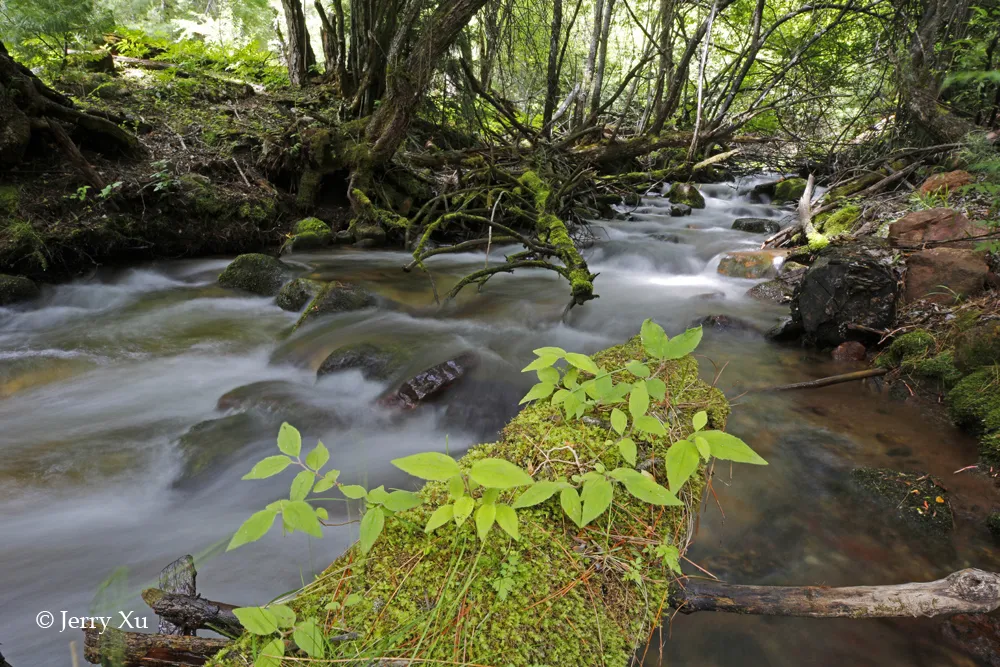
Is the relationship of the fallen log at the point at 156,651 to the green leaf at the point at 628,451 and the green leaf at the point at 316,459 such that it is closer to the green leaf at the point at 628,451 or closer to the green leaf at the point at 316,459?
the green leaf at the point at 316,459

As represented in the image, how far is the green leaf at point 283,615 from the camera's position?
1.11 m

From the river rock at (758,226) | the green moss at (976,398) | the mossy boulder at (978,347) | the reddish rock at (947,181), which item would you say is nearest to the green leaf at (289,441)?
the green moss at (976,398)

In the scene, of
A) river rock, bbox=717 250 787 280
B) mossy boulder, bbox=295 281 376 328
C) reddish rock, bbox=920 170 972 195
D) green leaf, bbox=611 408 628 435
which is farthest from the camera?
river rock, bbox=717 250 787 280

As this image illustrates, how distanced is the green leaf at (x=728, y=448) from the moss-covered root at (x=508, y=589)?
1.08ft

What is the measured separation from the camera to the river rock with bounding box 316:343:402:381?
14.4 feet

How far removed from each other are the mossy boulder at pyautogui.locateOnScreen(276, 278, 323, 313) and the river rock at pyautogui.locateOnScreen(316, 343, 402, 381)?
164 centimetres

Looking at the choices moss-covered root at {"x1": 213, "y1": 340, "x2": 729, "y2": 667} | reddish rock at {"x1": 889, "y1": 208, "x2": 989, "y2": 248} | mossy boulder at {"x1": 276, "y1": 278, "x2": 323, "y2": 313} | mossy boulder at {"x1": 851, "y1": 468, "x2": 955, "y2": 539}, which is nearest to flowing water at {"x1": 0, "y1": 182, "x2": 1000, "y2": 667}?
mossy boulder at {"x1": 851, "y1": 468, "x2": 955, "y2": 539}

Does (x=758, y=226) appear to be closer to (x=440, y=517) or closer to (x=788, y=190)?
(x=788, y=190)

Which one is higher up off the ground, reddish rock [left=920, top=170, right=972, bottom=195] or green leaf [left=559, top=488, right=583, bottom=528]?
reddish rock [left=920, top=170, right=972, bottom=195]

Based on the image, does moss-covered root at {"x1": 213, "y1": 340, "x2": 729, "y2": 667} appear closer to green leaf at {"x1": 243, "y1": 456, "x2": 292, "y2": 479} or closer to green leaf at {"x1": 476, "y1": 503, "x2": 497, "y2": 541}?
green leaf at {"x1": 476, "y1": 503, "x2": 497, "y2": 541}

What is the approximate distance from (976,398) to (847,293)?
140 cm

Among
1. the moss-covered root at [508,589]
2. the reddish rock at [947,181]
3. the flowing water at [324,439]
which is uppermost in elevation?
the reddish rock at [947,181]

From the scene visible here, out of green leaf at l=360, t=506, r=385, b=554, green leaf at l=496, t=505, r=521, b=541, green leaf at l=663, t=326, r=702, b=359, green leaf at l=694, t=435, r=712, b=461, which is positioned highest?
green leaf at l=663, t=326, r=702, b=359

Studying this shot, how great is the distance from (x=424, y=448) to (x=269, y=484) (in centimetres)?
106
